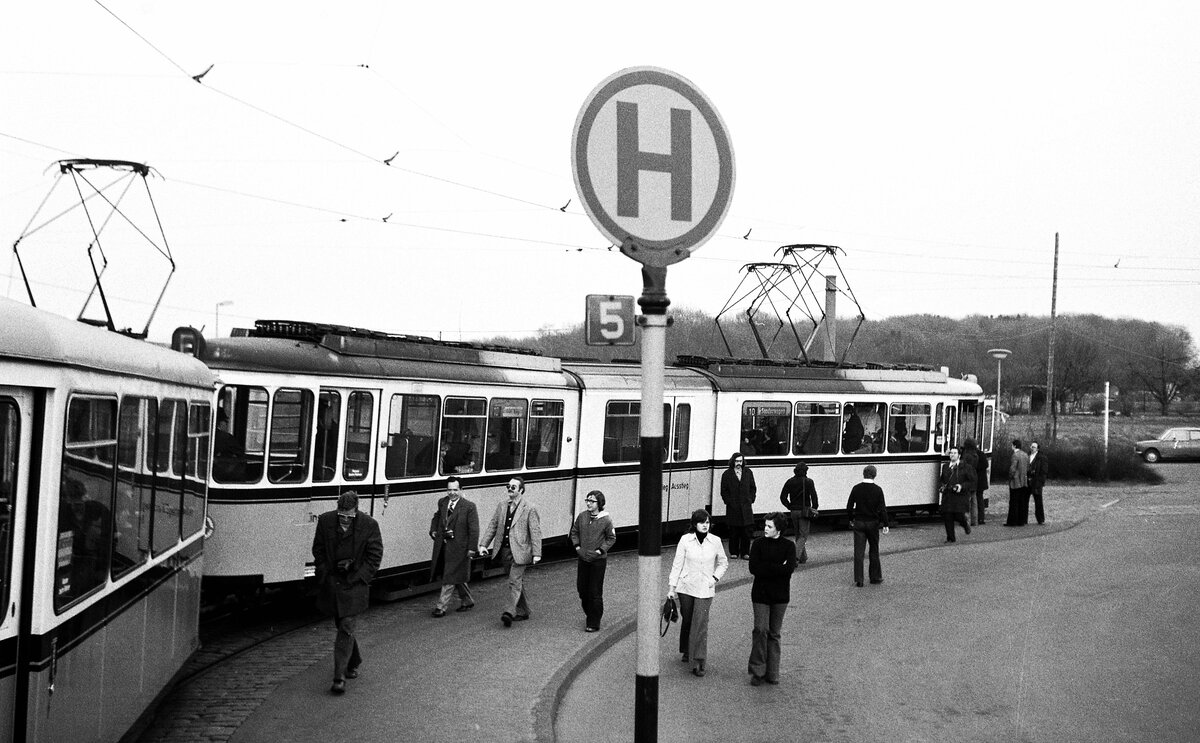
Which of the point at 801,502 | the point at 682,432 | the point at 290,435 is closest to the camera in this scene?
the point at 290,435

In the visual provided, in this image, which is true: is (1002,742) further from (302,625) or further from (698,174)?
(302,625)

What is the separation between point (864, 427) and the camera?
2445 cm

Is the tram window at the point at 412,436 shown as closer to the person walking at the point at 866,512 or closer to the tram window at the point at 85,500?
the person walking at the point at 866,512

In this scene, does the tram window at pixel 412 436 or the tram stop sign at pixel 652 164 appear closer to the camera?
the tram stop sign at pixel 652 164

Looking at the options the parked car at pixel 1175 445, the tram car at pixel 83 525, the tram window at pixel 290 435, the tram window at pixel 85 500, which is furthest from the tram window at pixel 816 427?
the parked car at pixel 1175 445

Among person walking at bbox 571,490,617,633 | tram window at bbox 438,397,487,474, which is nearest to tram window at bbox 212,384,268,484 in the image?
tram window at bbox 438,397,487,474

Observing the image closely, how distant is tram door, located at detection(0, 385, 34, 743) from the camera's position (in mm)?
4949

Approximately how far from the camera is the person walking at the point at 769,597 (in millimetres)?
11102

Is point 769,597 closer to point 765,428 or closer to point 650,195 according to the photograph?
point 650,195

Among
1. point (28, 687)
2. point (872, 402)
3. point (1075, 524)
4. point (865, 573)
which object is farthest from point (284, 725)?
point (1075, 524)

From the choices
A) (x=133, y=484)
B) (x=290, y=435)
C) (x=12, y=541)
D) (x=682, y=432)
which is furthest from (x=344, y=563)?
(x=682, y=432)

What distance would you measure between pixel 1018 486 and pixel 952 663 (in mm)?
13500

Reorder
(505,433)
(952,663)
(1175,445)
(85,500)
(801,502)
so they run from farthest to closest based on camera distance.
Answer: (1175,445), (801,502), (505,433), (952,663), (85,500)

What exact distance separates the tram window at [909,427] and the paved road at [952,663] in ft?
18.5
